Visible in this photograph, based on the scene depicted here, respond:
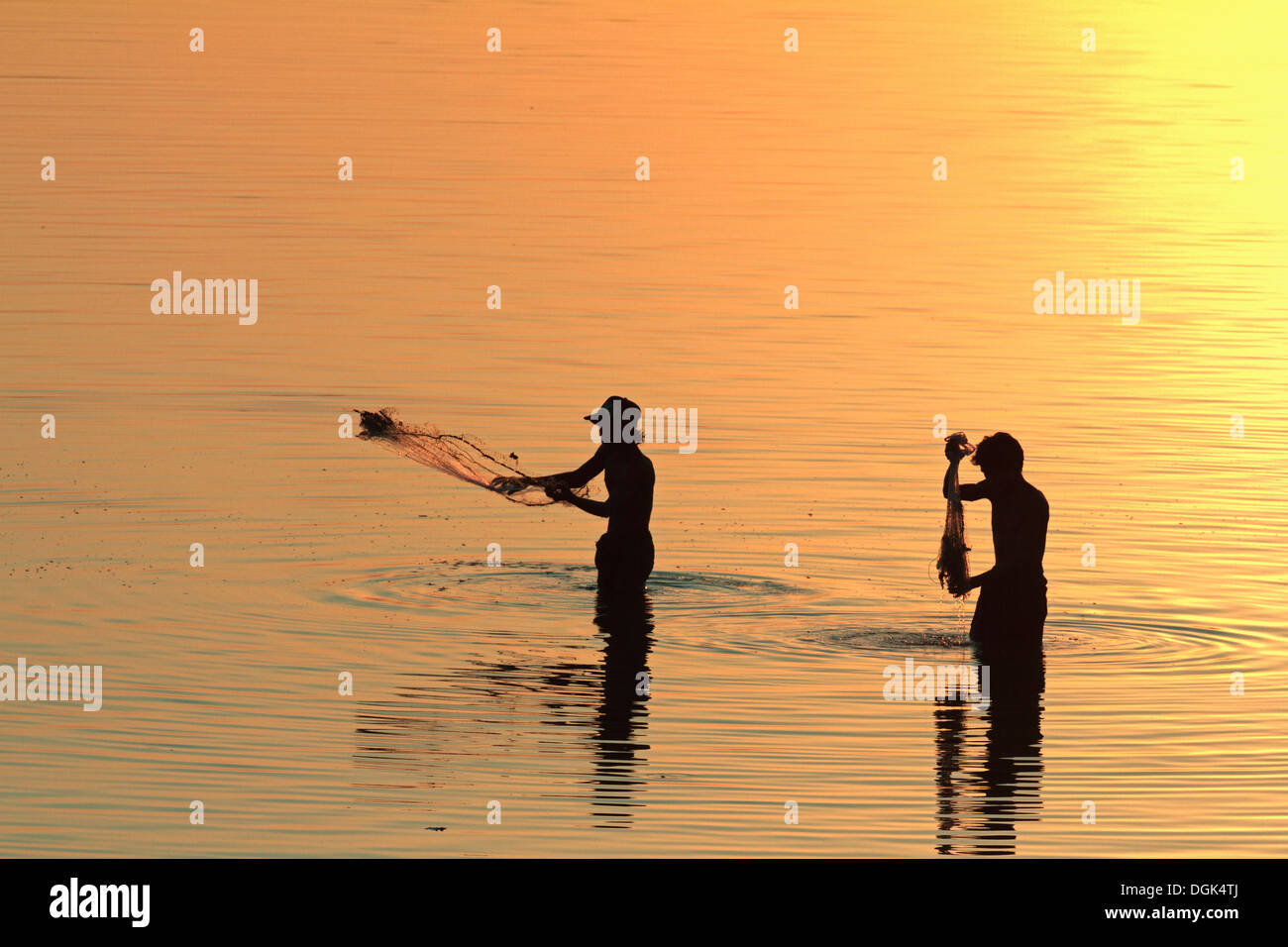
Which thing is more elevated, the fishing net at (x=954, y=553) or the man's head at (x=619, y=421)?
the man's head at (x=619, y=421)

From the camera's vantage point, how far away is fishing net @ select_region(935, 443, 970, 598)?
17.4 meters

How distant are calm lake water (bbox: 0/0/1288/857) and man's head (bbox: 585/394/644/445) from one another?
4.41 ft

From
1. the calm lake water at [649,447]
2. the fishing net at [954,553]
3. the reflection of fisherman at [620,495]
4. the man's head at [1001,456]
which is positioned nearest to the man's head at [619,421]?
the reflection of fisherman at [620,495]

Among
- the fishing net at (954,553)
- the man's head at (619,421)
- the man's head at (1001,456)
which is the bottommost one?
the fishing net at (954,553)

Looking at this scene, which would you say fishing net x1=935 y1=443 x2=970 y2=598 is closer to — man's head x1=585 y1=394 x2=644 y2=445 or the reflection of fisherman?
the reflection of fisherman

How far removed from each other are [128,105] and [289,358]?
60.3 feet

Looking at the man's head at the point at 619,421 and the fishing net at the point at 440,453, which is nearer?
the fishing net at the point at 440,453

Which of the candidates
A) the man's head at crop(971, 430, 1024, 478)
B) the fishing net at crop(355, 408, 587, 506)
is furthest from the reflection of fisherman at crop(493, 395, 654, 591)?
the man's head at crop(971, 430, 1024, 478)

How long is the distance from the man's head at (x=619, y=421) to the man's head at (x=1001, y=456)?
11.6 feet

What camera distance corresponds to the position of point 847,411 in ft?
88.9

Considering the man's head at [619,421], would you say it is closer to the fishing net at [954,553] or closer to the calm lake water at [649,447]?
the calm lake water at [649,447]

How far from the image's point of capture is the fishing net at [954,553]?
17406mm

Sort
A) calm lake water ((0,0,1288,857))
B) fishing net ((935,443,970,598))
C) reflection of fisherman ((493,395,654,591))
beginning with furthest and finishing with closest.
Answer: reflection of fisherman ((493,395,654,591)), fishing net ((935,443,970,598)), calm lake water ((0,0,1288,857))
